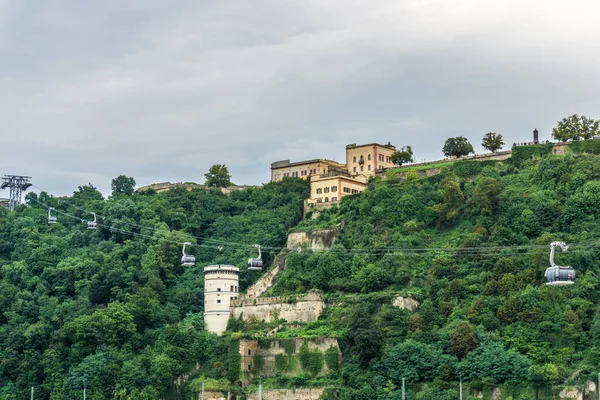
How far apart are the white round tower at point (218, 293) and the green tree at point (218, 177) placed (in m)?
23.1

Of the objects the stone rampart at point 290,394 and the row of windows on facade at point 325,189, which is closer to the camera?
the stone rampart at point 290,394

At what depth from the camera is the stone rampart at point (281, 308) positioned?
78625mm

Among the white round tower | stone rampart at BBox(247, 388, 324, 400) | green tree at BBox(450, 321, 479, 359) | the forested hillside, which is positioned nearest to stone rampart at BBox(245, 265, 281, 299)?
the white round tower

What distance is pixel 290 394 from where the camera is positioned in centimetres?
7262

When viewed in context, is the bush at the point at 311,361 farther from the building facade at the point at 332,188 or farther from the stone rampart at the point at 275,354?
the building facade at the point at 332,188

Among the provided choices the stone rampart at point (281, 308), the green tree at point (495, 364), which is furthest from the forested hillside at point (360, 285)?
the stone rampart at point (281, 308)

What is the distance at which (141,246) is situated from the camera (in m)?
88.8

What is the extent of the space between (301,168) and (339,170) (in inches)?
298

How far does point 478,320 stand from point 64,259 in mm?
33220

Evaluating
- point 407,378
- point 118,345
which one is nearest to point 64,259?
point 118,345

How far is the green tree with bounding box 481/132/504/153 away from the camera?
9362 cm

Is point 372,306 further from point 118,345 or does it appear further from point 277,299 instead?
point 118,345

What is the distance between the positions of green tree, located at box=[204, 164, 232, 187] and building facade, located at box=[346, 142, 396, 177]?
38.5 ft

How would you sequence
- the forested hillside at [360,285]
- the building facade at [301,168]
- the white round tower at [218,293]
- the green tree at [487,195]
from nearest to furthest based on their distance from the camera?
1. the forested hillside at [360,285]
2. the green tree at [487,195]
3. the white round tower at [218,293]
4. the building facade at [301,168]
